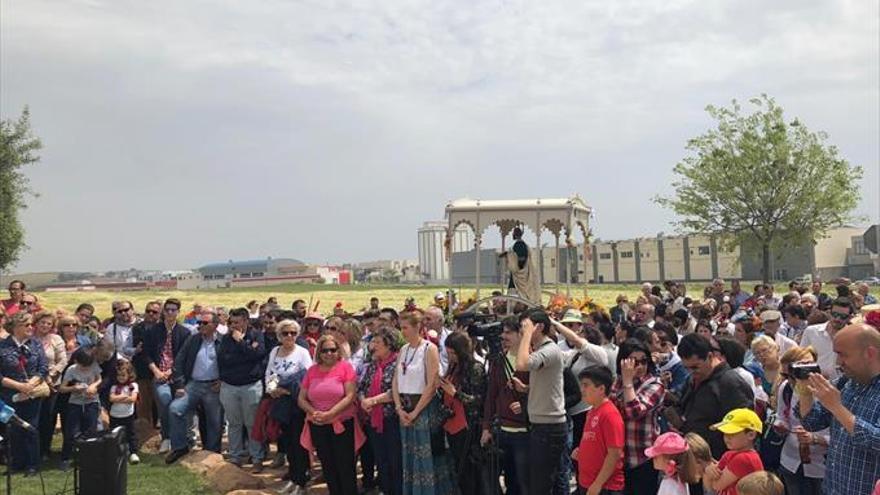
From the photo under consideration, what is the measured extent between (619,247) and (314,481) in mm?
74846

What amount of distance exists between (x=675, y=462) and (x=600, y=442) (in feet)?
2.39

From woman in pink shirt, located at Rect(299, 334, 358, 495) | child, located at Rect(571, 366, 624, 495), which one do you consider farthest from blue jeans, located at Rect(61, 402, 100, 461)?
child, located at Rect(571, 366, 624, 495)

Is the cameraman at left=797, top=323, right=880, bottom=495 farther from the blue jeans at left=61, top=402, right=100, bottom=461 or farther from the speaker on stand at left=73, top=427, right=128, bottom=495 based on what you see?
the blue jeans at left=61, top=402, right=100, bottom=461

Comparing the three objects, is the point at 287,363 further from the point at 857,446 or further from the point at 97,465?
the point at 857,446

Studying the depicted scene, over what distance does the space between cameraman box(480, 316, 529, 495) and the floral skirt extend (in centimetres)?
56

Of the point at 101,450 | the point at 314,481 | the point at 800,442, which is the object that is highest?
the point at 800,442

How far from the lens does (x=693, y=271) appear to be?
240ft

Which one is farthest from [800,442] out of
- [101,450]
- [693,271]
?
[693,271]

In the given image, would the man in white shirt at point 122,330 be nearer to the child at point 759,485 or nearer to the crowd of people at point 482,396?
the crowd of people at point 482,396

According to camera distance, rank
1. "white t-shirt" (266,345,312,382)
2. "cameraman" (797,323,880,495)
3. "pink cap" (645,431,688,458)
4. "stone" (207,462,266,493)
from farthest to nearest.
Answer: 1. "stone" (207,462,266,493)
2. "white t-shirt" (266,345,312,382)
3. "pink cap" (645,431,688,458)
4. "cameraman" (797,323,880,495)

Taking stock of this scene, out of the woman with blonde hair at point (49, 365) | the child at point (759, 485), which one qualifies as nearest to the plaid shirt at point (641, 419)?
the child at point (759, 485)

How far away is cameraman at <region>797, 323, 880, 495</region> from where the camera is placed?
11.9 ft

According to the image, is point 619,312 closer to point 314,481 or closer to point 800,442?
point 314,481

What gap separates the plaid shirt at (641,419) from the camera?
539 cm
